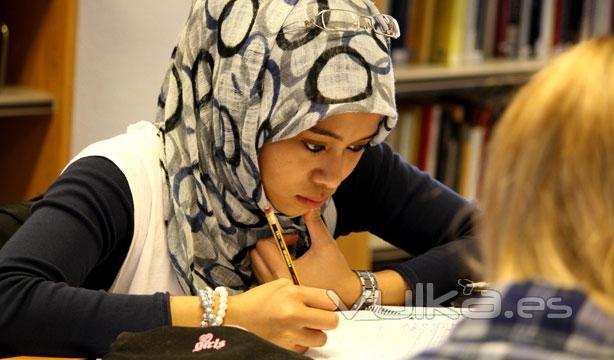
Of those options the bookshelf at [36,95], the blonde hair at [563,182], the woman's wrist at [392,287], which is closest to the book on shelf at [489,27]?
the bookshelf at [36,95]

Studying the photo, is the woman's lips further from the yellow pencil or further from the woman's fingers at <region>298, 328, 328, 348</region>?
the woman's fingers at <region>298, 328, 328, 348</region>

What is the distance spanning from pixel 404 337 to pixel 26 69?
1.59 m

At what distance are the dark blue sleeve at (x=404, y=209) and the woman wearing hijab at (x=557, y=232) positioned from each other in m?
1.05

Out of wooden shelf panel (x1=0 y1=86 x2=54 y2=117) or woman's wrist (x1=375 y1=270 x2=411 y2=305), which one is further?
wooden shelf panel (x1=0 y1=86 x2=54 y2=117)

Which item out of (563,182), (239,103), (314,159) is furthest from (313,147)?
(563,182)

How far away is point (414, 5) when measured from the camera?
3.07 m

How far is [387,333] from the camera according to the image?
4.88 feet

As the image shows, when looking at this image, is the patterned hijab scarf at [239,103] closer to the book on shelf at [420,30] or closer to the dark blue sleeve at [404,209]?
the dark blue sleeve at [404,209]

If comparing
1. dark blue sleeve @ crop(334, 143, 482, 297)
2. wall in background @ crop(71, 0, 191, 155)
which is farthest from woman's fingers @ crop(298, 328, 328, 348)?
wall in background @ crop(71, 0, 191, 155)

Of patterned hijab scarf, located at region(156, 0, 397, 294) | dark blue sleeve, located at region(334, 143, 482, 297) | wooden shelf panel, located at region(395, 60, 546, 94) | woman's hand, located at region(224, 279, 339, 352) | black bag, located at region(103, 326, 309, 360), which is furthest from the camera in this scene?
wooden shelf panel, located at region(395, 60, 546, 94)

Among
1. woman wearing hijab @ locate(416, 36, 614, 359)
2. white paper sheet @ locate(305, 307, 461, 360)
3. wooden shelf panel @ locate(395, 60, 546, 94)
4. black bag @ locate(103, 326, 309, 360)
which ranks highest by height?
woman wearing hijab @ locate(416, 36, 614, 359)

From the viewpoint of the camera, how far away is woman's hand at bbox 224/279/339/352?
4.60ft

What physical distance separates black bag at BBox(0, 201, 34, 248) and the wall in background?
0.97 meters

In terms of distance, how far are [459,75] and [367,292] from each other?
4.93 ft
